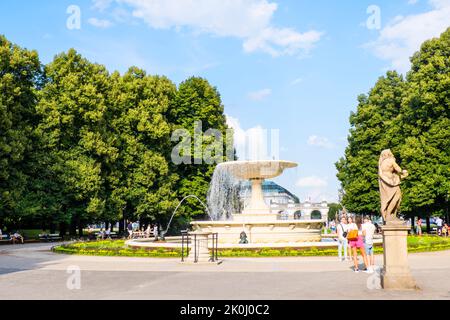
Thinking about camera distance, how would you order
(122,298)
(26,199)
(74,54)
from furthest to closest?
(74,54), (26,199), (122,298)

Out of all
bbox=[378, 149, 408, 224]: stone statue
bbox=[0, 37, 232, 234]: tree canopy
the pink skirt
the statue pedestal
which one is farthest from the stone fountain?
bbox=[0, 37, 232, 234]: tree canopy

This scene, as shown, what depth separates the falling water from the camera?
34325 mm

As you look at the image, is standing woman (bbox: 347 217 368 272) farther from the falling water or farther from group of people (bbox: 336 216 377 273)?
the falling water

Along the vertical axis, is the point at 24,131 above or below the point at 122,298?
above

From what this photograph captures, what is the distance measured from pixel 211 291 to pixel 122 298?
2040 mm

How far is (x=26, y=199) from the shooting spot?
36.2m

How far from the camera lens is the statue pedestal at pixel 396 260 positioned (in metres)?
11.3

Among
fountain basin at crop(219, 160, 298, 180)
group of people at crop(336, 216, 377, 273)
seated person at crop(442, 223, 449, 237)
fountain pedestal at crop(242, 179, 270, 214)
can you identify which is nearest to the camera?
group of people at crop(336, 216, 377, 273)

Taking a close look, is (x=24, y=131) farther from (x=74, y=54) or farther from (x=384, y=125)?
(x=384, y=125)

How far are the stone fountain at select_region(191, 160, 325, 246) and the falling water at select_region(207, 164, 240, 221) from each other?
1.29 m

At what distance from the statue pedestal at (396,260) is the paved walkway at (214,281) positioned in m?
0.43

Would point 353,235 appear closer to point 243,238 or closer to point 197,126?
point 243,238

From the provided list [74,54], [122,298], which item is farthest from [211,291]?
[74,54]

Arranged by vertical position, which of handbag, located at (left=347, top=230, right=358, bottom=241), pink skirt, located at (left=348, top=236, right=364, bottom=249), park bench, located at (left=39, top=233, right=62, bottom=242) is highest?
handbag, located at (left=347, top=230, right=358, bottom=241)
